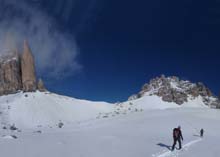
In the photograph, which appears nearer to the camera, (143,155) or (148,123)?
(143,155)

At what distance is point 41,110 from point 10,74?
74.4 ft

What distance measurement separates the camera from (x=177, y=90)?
447 ft

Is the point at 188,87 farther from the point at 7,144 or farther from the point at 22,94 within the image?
the point at 7,144

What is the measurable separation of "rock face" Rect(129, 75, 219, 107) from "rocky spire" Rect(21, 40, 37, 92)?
62.7 m

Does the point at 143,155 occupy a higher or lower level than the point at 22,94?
lower

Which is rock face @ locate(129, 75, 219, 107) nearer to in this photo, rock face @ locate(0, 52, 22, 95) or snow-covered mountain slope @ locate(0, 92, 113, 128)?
snow-covered mountain slope @ locate(0, 92, 113, 128)

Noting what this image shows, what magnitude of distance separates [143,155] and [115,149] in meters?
2.26

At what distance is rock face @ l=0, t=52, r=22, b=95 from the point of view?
84.2 metres

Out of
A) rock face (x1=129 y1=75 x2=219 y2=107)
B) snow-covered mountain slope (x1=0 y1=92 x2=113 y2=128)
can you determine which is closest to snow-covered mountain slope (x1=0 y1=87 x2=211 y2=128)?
snow-covered mountain slope (x1=0 y1=92 x2=113 y2=128)

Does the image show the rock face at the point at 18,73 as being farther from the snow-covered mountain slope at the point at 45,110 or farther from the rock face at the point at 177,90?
the rock face at the point at 177,90

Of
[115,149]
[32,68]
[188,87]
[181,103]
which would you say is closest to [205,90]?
[188,87]

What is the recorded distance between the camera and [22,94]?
75.4 metres

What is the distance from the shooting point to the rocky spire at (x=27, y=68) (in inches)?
3223

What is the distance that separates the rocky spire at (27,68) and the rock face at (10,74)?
254 cm
